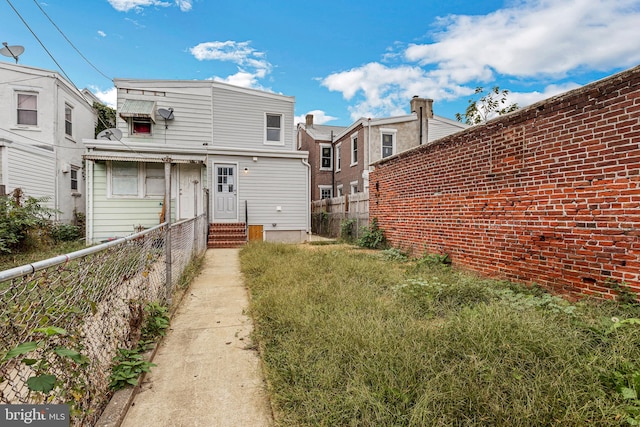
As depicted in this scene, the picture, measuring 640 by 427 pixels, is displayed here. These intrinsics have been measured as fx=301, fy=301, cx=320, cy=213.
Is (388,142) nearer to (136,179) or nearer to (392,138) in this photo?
(392,138)

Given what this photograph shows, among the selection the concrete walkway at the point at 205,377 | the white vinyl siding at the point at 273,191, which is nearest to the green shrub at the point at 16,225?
the white vinyl siding at the point at 273,191

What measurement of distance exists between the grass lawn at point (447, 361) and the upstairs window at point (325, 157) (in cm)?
1763

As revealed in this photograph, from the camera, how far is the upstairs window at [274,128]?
494 inches

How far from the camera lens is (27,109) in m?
11.7

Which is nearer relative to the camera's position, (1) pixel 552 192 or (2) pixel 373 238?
(1) pixel 552 192

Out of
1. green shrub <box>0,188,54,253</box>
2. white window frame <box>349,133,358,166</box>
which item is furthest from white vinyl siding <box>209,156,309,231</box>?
white window frame <box>349,133,358,166</box>

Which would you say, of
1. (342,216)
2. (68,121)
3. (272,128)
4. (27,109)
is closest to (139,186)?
(272,128)

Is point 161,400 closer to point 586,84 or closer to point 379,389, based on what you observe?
point 379,389

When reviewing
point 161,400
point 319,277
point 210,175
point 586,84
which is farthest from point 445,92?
point 161,400

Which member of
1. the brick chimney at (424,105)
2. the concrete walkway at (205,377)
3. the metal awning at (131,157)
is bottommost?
the concrete walkway at (205,377)

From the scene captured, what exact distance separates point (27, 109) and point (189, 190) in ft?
23.8

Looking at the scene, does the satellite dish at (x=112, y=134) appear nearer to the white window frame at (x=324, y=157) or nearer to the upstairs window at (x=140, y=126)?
the upstairs window at (x=140, y=126)

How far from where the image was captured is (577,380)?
1851mm

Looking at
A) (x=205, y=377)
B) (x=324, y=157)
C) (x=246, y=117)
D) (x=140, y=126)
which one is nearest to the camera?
(x=205, y=377)
